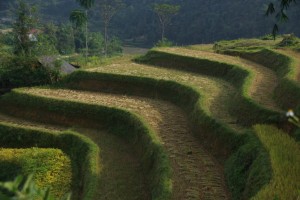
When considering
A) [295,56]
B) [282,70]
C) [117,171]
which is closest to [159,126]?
[117,171]

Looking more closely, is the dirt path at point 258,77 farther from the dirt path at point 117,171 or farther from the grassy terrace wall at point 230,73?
the dirt path at point 117,171

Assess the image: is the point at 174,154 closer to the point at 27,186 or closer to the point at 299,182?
the point at 299,182

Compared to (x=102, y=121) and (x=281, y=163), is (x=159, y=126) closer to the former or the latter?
(x=102, y=121)

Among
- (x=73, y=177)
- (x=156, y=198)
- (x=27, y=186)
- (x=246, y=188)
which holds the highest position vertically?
(x=27, y=186)

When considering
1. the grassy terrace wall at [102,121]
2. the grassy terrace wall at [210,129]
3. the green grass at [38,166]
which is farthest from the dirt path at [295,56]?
the green grass at [38,166]

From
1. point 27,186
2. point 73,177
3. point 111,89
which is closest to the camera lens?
point 27,186

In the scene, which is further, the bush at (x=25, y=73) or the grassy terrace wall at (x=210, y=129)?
the bush at (x=25, y=73)

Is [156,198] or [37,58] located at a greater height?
[37,58]

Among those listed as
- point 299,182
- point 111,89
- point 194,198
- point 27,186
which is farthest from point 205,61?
point 27,186

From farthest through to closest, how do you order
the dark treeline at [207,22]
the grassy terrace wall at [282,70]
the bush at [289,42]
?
the dark treeline at [207,22]
the bush at [289,42]
the grassy terrace wall at [282,70]
